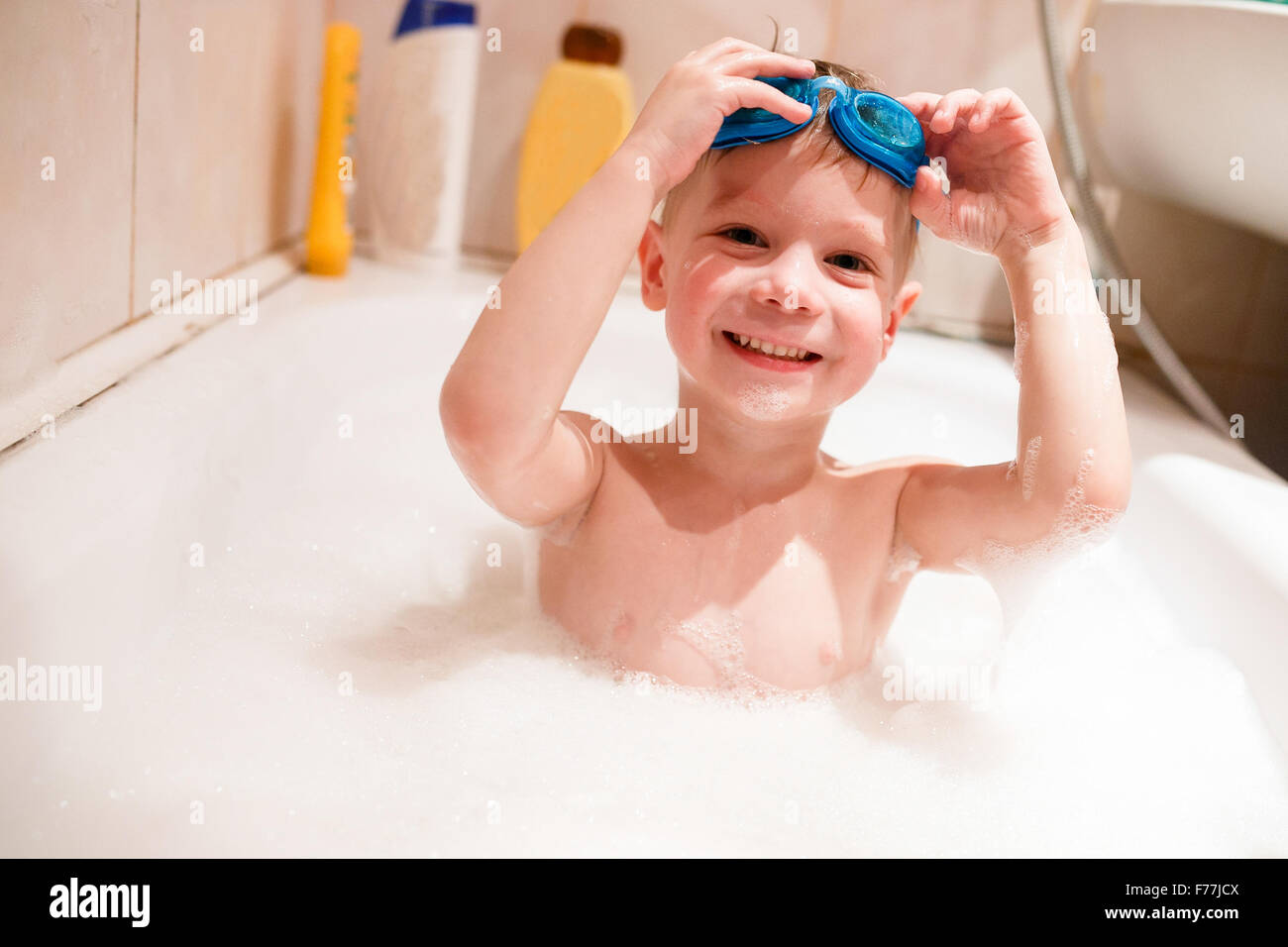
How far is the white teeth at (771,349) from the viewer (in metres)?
0.85

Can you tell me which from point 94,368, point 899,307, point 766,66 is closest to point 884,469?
point 899,307

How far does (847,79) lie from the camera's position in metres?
0.93

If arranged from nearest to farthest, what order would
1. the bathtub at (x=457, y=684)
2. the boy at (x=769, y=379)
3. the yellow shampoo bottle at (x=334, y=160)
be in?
the bathtub at (x=457, y=684) → the boy at (x=769, y=379) → the yellow shampoo bottle at (x=334, y=160)

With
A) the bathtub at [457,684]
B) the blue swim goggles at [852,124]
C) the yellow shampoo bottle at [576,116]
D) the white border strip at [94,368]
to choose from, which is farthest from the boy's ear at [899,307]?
the yellow shampoo bottle at [576,116]

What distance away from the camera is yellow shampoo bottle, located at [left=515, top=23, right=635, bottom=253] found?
Result: 168cm

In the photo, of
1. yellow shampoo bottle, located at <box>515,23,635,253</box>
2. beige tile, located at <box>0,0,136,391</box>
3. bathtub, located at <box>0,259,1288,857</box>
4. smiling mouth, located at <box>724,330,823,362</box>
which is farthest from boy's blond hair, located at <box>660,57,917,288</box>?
yellow shampoo bottle, located at <box>515,23,635,253</box>

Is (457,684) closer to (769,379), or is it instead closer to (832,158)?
(769,379)

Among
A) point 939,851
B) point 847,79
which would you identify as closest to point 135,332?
point 847,79

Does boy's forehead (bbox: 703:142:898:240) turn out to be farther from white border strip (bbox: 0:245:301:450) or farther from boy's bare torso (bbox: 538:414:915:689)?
white border strip (bbox: 0:245:301:450)

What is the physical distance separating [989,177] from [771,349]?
0.70 feet

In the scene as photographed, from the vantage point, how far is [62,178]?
0.94 metres

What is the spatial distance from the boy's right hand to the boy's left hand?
0.11m

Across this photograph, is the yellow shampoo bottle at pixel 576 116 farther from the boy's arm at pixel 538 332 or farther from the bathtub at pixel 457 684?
the boy's arm at pixel 538 332

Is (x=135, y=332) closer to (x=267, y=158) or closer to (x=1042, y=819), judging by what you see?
(x=267, y=158)
